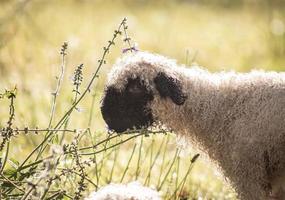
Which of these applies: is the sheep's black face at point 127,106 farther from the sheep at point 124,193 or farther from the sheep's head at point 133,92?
the sheep at point 124,193

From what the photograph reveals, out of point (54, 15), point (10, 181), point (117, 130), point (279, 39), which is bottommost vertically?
point (10, 181)

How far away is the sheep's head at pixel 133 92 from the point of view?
588 centimetres

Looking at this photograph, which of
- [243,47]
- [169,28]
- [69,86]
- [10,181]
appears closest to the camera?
[10,181]

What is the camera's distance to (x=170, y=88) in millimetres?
5863

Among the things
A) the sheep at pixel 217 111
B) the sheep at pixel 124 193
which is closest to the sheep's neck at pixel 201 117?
the sheep at pixel 217 111

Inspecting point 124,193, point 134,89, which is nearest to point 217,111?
point 134,89

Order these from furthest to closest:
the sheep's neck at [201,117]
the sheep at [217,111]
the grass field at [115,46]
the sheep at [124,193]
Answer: the grass field at [115,46], the sheep's neck at [201,117], the sheep at [217,111], the sheep at [124,193]

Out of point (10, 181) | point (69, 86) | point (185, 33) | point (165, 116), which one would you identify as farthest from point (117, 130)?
point (185, 33)

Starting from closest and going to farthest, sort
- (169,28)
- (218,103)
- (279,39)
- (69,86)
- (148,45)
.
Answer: (218,103)
(69,86)
(279,39)
(148,45)
(169,28)

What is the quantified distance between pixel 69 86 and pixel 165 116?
464 cm

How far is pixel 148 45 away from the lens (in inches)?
536

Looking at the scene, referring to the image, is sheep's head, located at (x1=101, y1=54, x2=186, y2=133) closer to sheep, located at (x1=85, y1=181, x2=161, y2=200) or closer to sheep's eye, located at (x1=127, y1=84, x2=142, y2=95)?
sheep's eye, located at (x1=127, y1=84, x2=142, y2=95)

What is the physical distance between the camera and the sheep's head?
19.3 feet

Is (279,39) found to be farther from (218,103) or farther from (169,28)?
(218,103)
